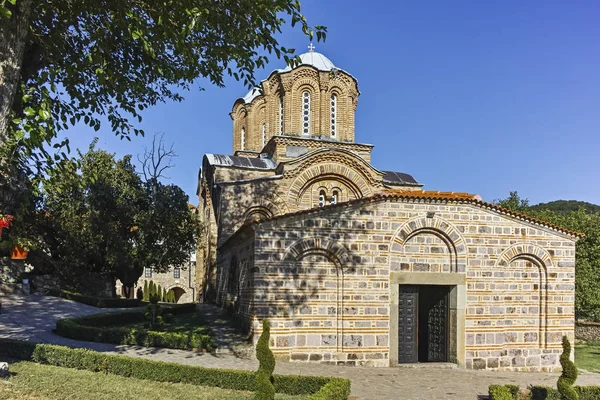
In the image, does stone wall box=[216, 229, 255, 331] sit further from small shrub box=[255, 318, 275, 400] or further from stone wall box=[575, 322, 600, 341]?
stone wall box=[575, 322, 600, 341]

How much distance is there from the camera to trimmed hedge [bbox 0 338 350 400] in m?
8.80

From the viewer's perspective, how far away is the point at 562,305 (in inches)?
525

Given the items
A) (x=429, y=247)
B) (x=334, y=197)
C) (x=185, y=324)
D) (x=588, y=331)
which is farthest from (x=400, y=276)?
(x=588, y=331)

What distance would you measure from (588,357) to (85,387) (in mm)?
16050

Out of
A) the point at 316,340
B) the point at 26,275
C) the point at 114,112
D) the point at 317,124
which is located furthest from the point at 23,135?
the point at 26,275

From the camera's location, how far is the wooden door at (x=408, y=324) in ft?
41.8

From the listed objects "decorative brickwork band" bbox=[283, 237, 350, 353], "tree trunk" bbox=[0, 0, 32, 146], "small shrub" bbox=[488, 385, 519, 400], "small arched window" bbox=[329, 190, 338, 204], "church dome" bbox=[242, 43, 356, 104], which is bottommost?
"small shrub" bbox=[488, 385, 519, 400]

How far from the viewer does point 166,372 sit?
9094 mm

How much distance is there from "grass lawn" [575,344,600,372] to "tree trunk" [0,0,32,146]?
14.9m

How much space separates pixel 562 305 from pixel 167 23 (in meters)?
11.9

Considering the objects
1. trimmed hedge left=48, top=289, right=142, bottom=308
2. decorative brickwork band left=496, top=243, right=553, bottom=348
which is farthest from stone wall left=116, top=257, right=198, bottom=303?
decorative brickwork band left=496, top=243, right=553, bottom=348

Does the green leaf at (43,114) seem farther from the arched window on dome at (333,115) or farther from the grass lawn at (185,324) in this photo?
the arched window on dome at (333,115)

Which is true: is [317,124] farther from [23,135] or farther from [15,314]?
[23,135]

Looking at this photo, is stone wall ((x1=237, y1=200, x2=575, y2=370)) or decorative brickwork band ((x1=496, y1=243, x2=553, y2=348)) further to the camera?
decorative brickwork band ((x1=496, y1=243, x2=553, y2=348))
